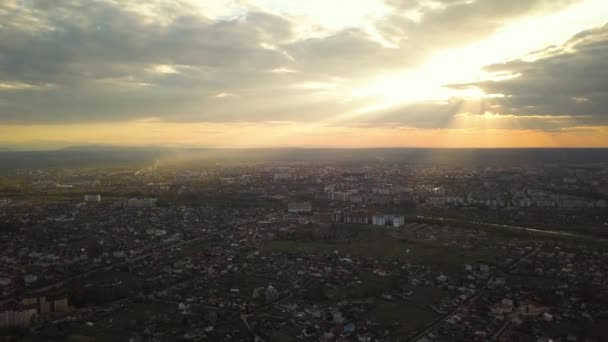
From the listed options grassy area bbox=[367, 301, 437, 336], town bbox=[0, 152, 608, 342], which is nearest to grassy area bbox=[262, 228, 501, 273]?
town bbox=[0, 152, 608, 342]

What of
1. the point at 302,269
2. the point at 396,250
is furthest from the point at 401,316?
the point at 396,250

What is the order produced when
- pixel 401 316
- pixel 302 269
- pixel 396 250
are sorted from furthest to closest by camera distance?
pixel 396 250 → pixel 302 269 → pixel 401 316

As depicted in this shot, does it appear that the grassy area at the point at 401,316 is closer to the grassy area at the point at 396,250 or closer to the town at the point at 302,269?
the town at the point at 302,269

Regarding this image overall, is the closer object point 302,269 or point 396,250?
point 302,269

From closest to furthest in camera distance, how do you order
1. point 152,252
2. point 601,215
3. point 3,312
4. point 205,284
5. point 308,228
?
point 3,312
point 205,284
point 152,252
point 308,228
point 601,215

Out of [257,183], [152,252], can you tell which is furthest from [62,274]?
[257,183]

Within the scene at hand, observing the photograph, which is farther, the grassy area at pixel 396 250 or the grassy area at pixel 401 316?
the grassy area at pixel 396 250

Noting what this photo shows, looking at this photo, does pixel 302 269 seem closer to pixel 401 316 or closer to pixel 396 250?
pixel 401 316

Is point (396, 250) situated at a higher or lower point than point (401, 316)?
higher

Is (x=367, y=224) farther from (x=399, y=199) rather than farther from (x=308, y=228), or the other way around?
(x=399, y=199)

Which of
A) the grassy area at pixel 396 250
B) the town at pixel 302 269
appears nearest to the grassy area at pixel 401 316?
the town at pixel 302 269

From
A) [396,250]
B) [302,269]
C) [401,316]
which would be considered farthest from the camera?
[396,250]
